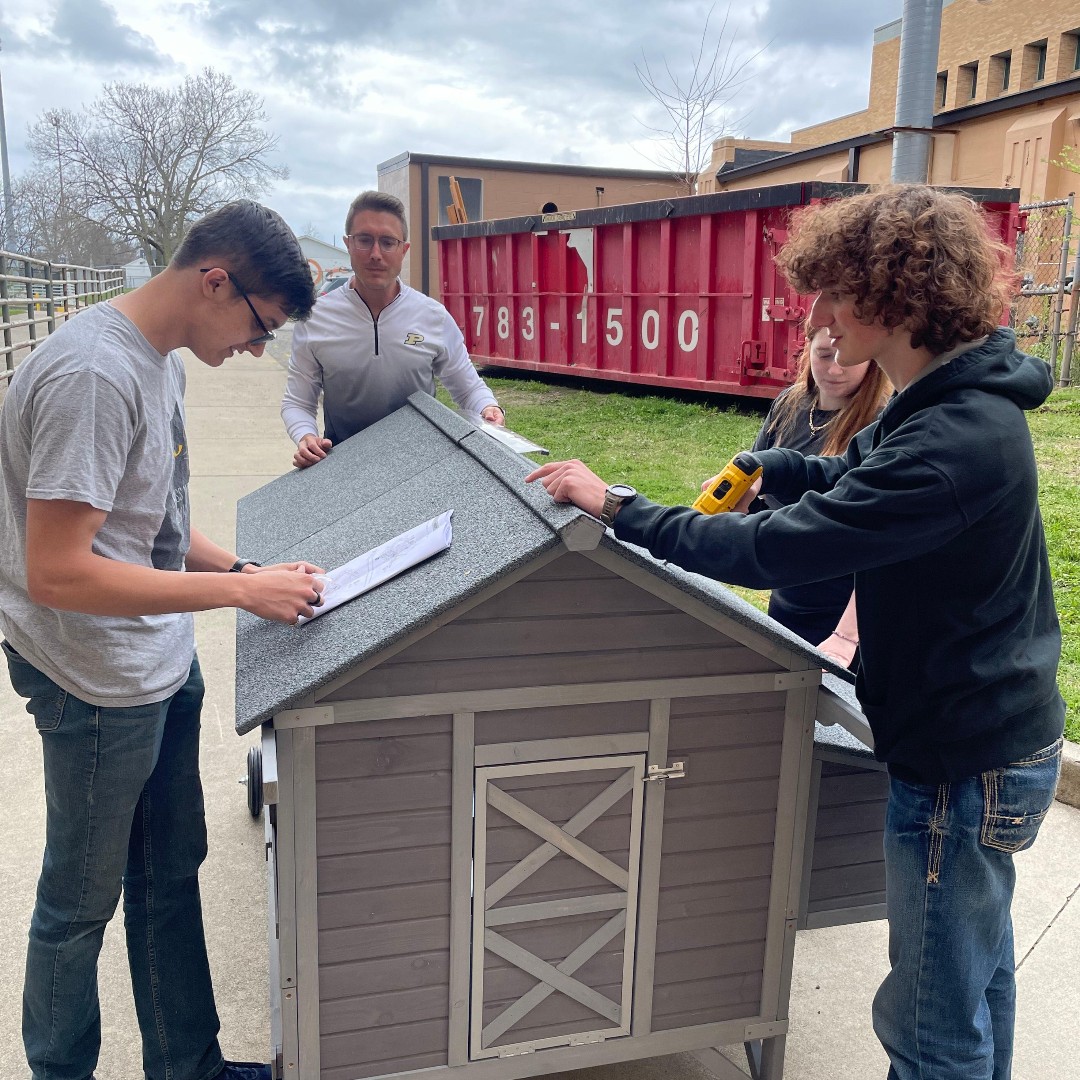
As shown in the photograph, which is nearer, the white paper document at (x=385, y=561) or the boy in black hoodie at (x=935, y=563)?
the boy in black hoodie at (x=935, y=563)

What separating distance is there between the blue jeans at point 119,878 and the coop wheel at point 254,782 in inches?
46.8

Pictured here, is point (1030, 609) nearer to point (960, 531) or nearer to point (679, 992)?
point (960, 531)

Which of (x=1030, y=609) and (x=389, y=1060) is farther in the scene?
(x=389, y=1060)

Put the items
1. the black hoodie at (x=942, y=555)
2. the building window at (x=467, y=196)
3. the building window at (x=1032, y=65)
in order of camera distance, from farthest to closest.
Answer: the building window at (x=1032, y=65)
the building window at (x=467, y=196)
the black hoodie at (x=942, y=555)

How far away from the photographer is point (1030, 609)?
1.79m

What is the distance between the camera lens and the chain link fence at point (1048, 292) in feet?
36.0

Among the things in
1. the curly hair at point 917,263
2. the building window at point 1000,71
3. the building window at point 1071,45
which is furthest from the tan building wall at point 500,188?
the curly hair at point 917,263

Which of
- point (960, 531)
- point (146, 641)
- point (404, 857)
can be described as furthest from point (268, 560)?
Answer: point (960, 531)

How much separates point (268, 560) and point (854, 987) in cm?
212

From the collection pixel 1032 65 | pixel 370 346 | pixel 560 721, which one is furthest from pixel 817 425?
pixel 1032 65

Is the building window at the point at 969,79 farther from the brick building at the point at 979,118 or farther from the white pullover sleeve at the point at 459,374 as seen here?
the white pullover sleeve at the point at 459,374

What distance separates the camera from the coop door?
214cm

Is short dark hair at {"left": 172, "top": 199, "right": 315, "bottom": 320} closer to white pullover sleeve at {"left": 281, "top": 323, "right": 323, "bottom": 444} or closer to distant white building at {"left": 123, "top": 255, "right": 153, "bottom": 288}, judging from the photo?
white pullover sleeve at {"left": 281, "top": 323, "right": 323, "bottom": 444}

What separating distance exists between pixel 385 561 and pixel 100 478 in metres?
0.72
